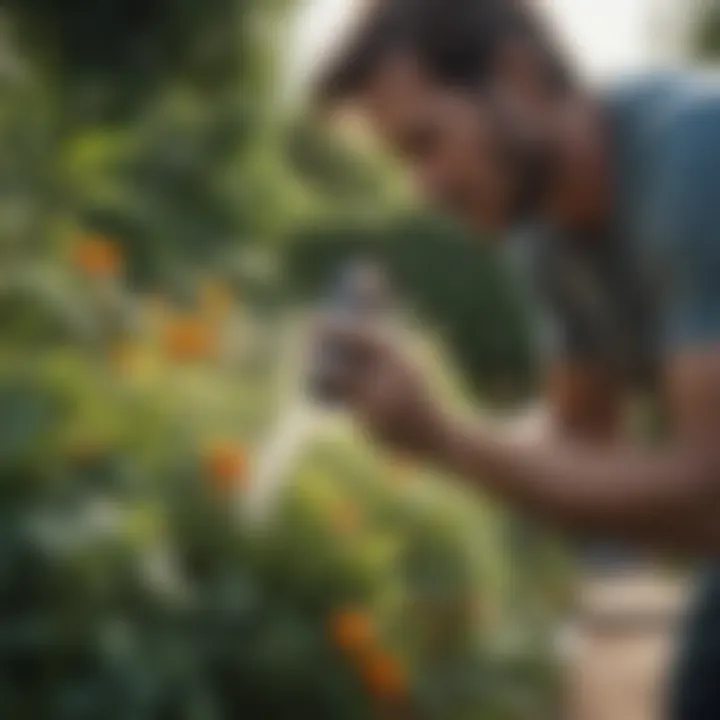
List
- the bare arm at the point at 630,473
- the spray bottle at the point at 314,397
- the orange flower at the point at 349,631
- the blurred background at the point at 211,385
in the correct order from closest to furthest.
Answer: the bare arm at the point at 630,473 < the spray bottle at the point at 314,397 < the blurred background at the point at 211,385 < the orange flower at the point at 349,631

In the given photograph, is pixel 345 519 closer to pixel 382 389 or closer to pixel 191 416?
pixel 191 416

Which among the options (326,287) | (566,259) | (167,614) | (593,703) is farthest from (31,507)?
(593,703)

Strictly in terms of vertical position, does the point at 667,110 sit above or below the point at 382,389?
above

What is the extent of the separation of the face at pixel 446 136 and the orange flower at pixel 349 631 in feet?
1.03

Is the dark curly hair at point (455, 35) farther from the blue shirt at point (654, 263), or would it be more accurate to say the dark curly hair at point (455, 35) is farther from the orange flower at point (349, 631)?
the orange flower at point (349, 631)

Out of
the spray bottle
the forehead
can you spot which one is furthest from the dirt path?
the forehead

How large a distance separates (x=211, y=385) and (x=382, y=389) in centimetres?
27

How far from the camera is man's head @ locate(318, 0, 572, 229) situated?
107cm

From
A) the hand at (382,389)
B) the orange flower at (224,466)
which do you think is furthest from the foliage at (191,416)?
the hand at (382,389)

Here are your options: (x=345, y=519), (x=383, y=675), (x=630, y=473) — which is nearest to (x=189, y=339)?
(x=345, y=519)

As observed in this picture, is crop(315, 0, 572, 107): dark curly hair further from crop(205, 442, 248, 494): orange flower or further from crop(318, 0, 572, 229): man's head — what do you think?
crop(205, 442, 248, 494): orange flower

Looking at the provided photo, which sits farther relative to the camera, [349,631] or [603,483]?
[349,631]

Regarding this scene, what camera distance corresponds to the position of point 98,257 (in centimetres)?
124

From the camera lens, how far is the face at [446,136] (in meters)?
1.07
